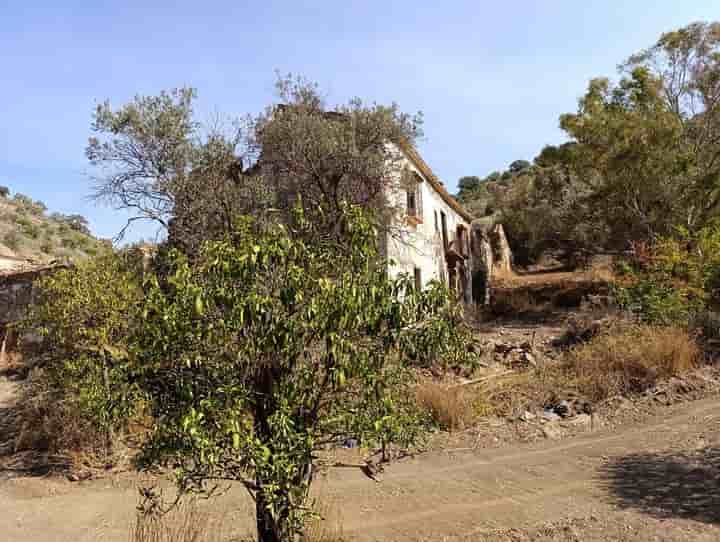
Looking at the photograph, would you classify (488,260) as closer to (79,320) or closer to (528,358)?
(528,358)

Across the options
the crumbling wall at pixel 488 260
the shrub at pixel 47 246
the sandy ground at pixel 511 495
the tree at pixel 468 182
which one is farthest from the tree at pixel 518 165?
A: the sandy ground at pixel 511 495

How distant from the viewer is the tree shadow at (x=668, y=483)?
6.01 meters

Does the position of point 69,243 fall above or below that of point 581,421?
above

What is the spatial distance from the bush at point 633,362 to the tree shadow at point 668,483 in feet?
9.03

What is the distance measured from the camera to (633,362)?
429 inches

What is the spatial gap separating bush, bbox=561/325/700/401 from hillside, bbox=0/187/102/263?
87.6ft

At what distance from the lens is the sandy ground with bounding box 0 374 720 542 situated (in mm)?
5957

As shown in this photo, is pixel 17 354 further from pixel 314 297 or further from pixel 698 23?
pixel 698 23

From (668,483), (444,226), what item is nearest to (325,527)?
(668,483)

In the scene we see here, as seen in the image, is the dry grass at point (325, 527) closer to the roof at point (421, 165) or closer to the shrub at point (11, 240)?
the roof at point (421, 165)

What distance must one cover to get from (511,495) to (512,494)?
0.12 feet

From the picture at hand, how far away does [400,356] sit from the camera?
172 inches

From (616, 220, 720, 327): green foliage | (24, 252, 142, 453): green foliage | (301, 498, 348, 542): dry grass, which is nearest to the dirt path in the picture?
(301, 498, 348, 542): dry grass

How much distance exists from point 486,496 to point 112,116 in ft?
37.1
